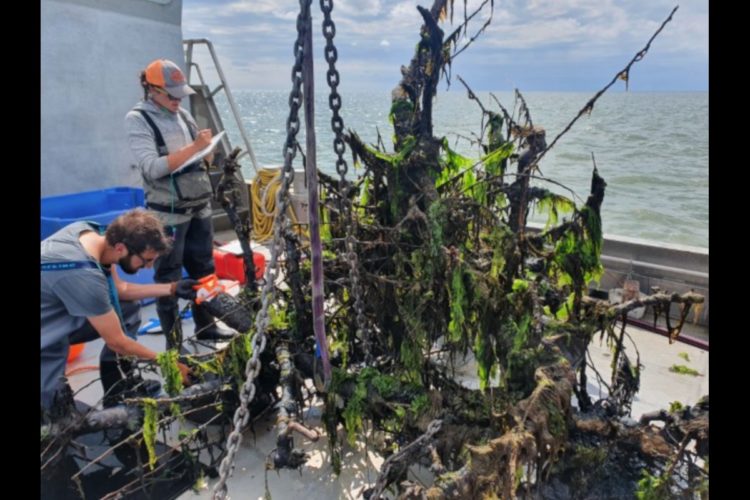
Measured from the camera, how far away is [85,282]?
2.71 meters

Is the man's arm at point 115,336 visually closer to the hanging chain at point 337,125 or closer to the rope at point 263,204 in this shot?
the hanging chain at point 337,125

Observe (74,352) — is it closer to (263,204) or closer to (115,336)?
(115,336)

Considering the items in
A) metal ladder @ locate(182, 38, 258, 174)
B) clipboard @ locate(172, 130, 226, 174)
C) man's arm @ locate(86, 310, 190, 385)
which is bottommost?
man's arm @ locate(86, 310, 190, 385)

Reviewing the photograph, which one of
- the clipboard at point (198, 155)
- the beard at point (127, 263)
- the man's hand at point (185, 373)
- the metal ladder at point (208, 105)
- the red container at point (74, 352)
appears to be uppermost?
the metal ladder at point (208, 105)

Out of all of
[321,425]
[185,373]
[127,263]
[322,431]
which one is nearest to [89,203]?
[127,263]

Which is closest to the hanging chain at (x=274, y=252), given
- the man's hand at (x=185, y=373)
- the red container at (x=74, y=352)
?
the man's hand at (x=185, y=373)

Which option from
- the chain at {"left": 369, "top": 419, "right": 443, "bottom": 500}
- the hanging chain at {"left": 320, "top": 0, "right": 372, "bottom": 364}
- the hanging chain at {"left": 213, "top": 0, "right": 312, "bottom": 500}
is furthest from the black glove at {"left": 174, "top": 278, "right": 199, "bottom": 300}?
the chain at {"left": 369, "top": 419, "right": 443, "bottom": 500}

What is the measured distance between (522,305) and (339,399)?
3.96 ft

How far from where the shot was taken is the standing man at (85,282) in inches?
106

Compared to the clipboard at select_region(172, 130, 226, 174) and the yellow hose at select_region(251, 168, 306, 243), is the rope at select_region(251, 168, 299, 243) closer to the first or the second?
the yellow hose at select_region(251, 168, 306, 243)

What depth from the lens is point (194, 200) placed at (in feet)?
13.0

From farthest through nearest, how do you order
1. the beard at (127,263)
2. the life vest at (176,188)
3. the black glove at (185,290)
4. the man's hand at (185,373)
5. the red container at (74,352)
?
the red container at (74,352) → the life vest at (176,188) → the black glove at (185,290) → the man's hand at (185,373) → the beard at (127,263)

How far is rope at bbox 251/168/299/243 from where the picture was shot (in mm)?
7730

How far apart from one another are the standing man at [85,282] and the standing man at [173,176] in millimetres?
653
